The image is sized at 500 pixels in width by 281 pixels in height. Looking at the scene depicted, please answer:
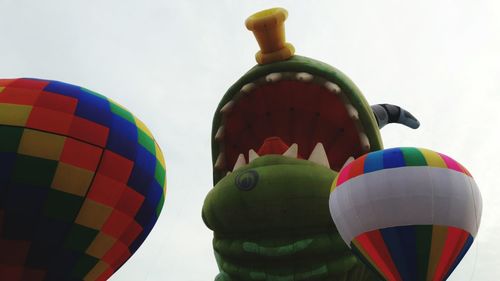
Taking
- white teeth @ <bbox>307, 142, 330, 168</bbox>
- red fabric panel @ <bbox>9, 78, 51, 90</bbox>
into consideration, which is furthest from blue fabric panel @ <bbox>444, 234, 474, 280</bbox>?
red fabric panel @ <bbox>9, 78, 51, 90</bbox>

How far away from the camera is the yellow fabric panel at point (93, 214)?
23.0 feet

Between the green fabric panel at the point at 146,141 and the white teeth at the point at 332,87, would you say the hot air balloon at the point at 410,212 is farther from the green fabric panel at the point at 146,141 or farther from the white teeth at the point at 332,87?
the green fabric panel at the point at 146,141

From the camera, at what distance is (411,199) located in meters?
5.79

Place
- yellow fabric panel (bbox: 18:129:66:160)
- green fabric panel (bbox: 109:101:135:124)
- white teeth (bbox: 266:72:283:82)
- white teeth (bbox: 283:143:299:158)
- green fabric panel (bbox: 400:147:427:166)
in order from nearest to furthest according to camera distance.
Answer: green fabric panel (bbox: 400:147:427:166)
yellow fabric panel (bbox: 18:129:66:160)
white teeth (bbox: 283:143:299:158)
green fabric panel (bbox: 109:101:135:124)
white teeth (bbox: 266:72:283:82)

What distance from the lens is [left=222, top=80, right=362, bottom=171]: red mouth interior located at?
8.08 m

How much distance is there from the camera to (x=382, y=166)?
19.6 ft

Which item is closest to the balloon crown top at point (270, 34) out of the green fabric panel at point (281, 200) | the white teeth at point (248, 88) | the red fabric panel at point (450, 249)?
the white teeth at point (248, 88)

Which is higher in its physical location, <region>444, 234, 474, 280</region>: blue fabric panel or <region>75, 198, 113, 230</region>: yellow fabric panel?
<region>75, 198, 113, 230</region>: yellow fabric panel

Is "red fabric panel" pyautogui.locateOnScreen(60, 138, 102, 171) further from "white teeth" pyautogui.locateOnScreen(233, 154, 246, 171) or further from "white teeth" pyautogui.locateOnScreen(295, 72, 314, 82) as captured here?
"white teeth" pyautogui.locateOnScreen(295, 72, 314, 82)

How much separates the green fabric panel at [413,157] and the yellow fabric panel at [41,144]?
4283 millimetres

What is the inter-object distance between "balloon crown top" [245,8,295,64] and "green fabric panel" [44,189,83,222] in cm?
339

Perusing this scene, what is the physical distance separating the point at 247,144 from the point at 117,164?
223 centimetres

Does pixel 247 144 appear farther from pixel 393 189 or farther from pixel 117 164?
pixel 393 189

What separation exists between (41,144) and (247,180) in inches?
106
